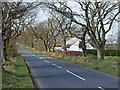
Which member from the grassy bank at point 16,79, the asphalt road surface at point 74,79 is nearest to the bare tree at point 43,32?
the asphalt road surface at point 74,79

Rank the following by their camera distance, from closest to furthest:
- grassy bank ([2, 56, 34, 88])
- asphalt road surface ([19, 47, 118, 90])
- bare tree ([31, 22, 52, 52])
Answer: grassy bank ([2, 56, 34, 88]) → asphalt road surface ([19, 47, 118, 90]) → bare tree ([31, 22, 52, 52])

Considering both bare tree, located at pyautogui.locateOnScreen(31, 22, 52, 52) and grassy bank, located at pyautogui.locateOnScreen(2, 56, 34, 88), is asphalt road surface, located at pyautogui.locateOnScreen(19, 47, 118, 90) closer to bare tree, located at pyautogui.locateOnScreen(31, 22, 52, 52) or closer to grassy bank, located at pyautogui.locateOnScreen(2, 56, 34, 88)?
grassy bank, located at pyautogui.locateOnScreen(2, 56, 34, 88)

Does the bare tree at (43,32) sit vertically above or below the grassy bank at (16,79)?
above

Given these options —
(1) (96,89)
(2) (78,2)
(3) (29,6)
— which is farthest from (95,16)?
(1) (96,89)

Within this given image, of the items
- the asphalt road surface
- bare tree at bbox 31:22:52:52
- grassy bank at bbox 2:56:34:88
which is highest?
bare tree at bbox 31:22:52:52

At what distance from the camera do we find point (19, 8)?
50.1ft

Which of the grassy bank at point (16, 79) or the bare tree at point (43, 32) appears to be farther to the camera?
the bare tree at point (43, 32)

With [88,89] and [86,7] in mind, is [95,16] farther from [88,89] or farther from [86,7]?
[88,89]

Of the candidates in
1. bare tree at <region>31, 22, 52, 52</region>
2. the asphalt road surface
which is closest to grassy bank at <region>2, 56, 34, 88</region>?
the asphalt road surface

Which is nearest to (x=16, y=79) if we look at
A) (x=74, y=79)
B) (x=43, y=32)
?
(x=74, y=79)

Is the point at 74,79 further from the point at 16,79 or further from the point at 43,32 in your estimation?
the point at 43,32

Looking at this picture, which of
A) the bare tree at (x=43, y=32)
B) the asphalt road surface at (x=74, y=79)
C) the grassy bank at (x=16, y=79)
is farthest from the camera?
the bare tree at (x=43, y=32)

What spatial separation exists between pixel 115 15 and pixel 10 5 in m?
12.6

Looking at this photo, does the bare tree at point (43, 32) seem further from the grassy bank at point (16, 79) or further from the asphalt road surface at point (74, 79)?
the grassy bank at point (16, 79)
